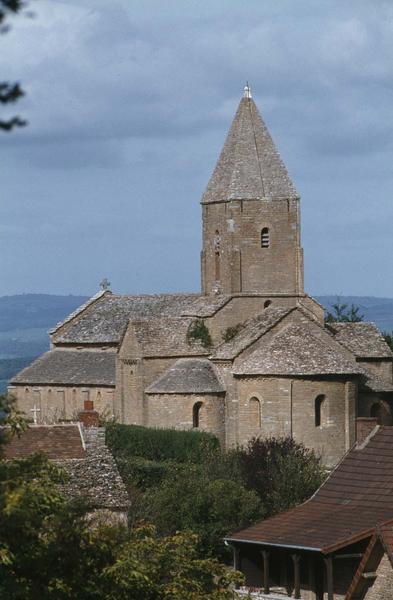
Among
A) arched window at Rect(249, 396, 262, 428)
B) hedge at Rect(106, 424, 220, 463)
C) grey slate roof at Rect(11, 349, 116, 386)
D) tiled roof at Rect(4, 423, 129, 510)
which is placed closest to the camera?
tiled roof at Rect(4, 423, 129, 510)

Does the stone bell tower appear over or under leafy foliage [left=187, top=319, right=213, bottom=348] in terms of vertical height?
over

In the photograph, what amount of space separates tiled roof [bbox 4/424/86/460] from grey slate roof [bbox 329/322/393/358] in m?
31.4

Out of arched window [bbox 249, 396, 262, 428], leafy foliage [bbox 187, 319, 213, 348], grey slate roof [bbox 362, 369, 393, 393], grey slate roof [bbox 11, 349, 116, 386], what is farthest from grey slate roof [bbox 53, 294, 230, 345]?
arched window [bbox 249, 396, 262, 428]

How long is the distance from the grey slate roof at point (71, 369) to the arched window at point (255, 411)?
10.8 meters

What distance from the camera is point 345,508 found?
39.1 m

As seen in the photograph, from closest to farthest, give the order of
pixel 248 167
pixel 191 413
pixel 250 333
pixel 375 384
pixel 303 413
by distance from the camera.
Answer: pixel 303 413 < pixel 191 413 < pixel 250 333 < pixel 375 384 < pixel 248 167

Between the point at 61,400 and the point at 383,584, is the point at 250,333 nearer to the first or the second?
the point at 61,400

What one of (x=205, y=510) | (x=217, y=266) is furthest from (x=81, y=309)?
(x=205, y=510)

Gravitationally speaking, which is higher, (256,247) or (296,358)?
(256,247)

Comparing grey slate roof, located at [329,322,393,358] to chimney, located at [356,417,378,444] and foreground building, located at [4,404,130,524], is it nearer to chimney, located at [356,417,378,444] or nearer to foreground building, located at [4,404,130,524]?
chimney, located at [356,417,378,444]

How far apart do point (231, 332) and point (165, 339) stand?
9.94 feet

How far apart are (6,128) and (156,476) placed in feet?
141

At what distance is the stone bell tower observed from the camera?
70.8m

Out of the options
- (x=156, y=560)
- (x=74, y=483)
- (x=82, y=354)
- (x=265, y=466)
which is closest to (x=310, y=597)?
(x=74, y=483)
